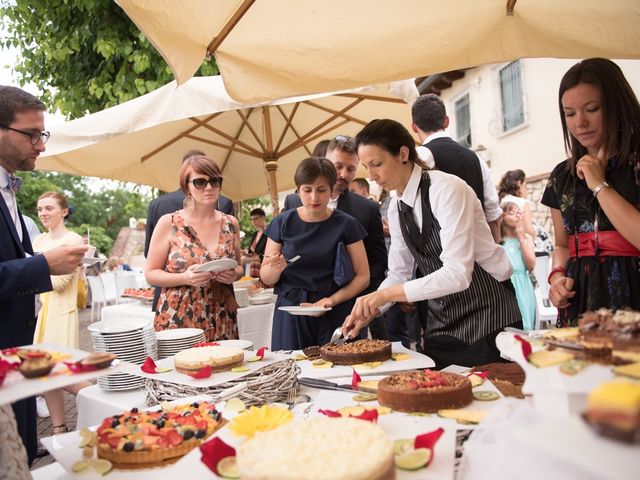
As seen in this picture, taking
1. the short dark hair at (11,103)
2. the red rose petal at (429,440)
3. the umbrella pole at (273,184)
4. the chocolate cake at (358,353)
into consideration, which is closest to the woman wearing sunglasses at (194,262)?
the short dark hair at (11,103)

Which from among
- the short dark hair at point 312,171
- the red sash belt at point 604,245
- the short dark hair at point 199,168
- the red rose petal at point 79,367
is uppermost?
the short dark hair at point 199,168

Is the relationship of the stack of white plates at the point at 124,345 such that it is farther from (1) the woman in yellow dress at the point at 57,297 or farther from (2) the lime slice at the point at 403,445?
(1) the woman in yellow dress at the point at 57,297

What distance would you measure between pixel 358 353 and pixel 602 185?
1.09 m

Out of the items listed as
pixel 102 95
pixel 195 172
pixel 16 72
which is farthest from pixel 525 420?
pixel 16 72

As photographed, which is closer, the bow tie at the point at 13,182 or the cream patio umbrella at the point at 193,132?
the bow tie at the point at 13,182

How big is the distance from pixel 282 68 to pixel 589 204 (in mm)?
1587

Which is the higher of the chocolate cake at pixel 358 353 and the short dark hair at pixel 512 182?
the short dark hair at pixel 512 182

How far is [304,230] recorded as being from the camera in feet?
10.0

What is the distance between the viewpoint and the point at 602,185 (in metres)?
1.94

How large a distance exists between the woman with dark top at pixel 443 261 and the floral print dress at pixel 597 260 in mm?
300

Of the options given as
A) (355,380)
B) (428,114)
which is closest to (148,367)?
(355,380)

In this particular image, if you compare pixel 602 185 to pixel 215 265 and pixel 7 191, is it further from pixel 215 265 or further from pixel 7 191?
pixel 7 191

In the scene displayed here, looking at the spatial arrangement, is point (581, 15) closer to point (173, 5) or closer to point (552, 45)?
point (552, 45)

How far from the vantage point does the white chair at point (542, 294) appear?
6266 millimetres
